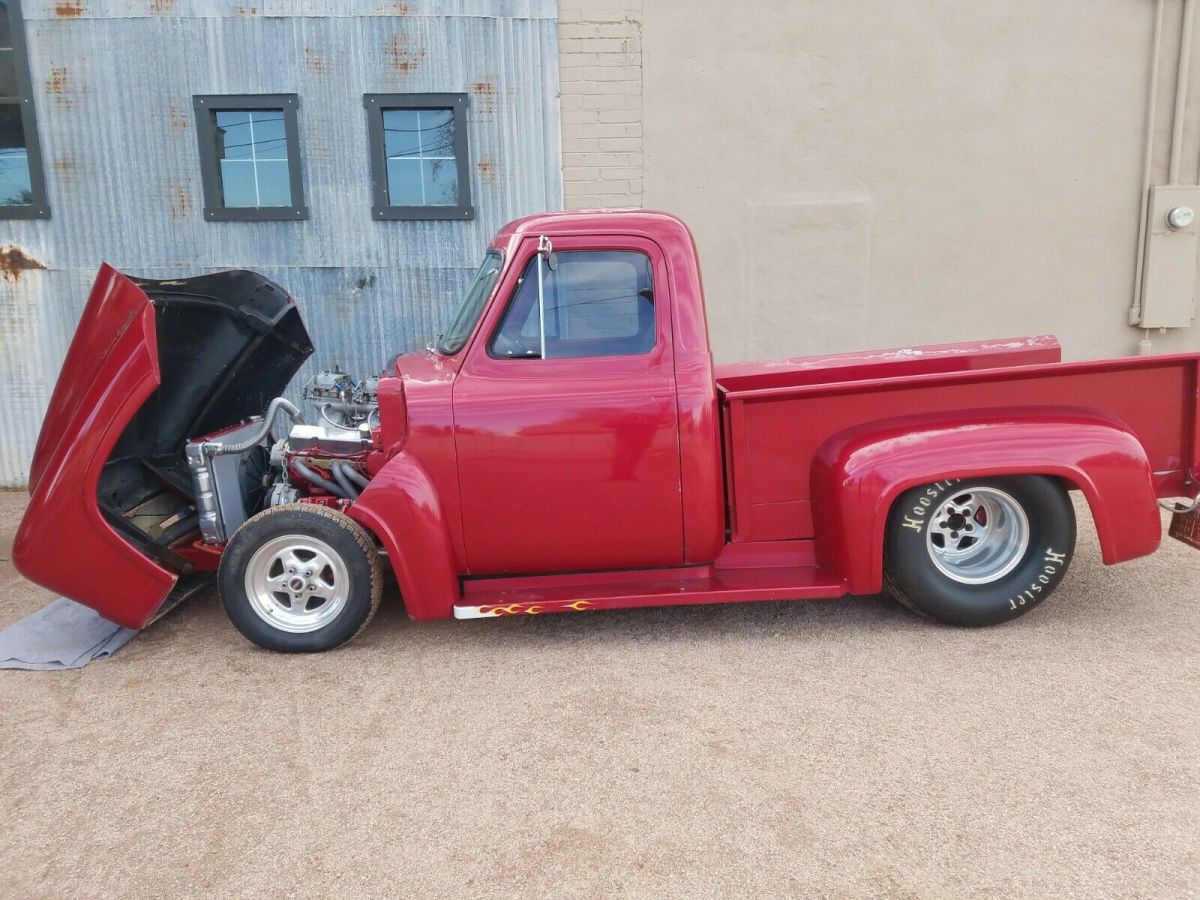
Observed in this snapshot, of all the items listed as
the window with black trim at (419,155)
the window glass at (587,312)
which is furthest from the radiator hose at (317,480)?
the window with black trim at (419,155)

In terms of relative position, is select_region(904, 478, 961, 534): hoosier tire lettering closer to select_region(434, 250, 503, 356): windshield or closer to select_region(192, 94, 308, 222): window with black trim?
select_region(434, 250, 503, 356): windshield

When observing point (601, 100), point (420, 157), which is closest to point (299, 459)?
point (420, 157)

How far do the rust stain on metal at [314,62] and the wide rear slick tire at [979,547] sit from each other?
5.83 meters

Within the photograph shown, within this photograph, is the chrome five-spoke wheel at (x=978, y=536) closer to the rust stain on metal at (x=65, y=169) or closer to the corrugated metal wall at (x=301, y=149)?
the corrugated metal wall at (x=301, y=149)

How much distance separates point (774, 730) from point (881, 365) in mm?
2321

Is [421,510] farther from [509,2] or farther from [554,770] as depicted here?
[509,2]

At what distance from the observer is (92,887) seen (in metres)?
2.51

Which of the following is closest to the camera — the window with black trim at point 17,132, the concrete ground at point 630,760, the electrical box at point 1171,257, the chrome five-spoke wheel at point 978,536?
the concrete ground at point 630,760

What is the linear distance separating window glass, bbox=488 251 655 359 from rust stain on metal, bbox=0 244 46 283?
553 cm

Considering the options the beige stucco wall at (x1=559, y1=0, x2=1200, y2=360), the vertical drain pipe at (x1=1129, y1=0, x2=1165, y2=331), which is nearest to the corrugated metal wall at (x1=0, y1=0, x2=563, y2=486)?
the beige stucco wall at (x1=559, y1=0, x2=1200, y2=360)

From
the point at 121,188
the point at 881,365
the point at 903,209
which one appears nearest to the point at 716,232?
the point at 903,209

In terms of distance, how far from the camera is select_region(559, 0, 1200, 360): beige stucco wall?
7.16m

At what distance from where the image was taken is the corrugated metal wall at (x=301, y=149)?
22.8 feet

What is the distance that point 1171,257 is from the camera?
747 centimetres
